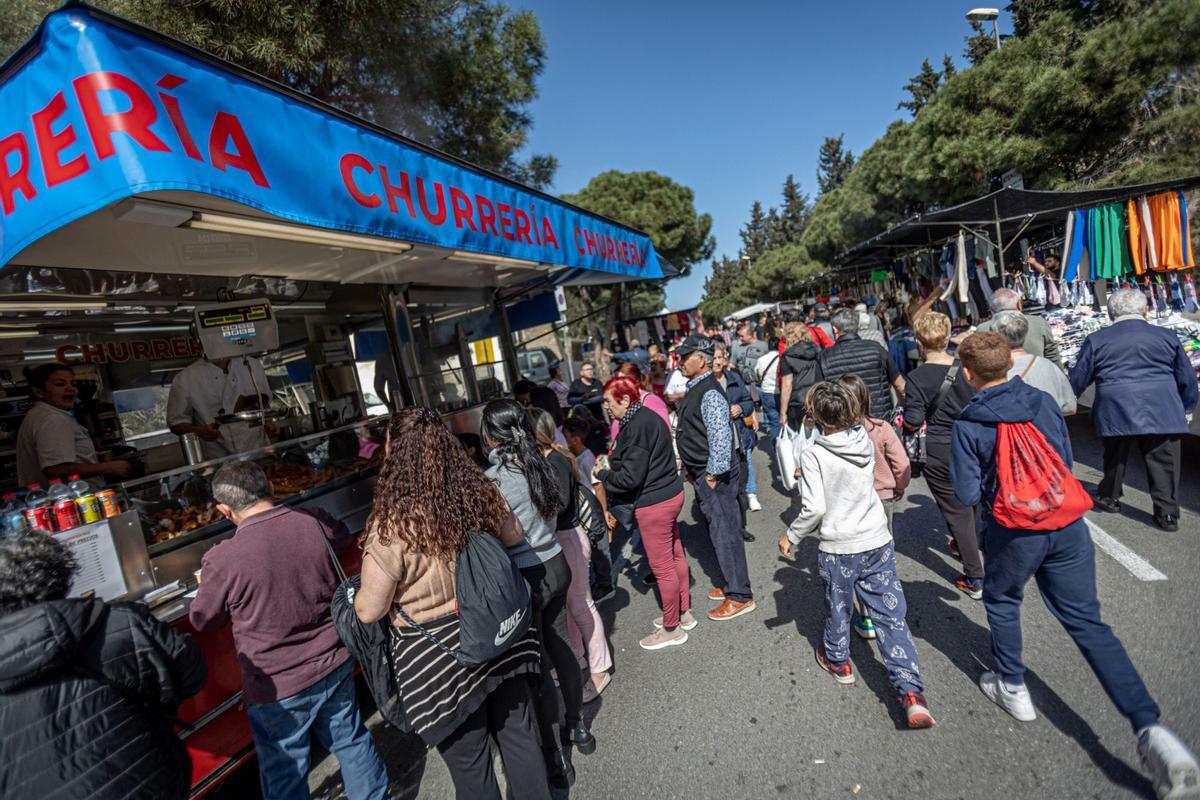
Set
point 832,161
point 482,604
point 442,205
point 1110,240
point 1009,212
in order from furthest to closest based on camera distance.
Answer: point 832,161
point 1009,212
point 1110,240
point 442,205
point 482,604

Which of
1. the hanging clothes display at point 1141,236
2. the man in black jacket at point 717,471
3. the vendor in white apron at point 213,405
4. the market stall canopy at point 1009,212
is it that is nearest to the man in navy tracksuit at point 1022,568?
the man in black jacket at point 717,471

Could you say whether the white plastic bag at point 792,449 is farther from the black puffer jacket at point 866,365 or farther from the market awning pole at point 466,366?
the market awning pole at point 466,366

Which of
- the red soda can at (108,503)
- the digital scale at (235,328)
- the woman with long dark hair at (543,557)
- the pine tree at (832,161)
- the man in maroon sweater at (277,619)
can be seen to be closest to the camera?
the man in maroon sweater at (277,619)

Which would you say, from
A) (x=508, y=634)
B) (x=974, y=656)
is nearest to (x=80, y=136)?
(x=508, y=634)

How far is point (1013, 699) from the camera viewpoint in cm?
245

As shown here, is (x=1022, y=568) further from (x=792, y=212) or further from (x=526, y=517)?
(x=792, y=212)

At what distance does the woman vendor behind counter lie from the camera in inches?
137

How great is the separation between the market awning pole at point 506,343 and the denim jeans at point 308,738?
5846mm

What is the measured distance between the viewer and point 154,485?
3.07 meters

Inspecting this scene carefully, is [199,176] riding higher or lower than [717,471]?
higher

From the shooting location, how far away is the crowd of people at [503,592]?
165 centimetres

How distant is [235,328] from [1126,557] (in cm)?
694

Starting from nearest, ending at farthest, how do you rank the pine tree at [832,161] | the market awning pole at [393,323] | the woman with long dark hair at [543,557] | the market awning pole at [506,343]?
1. the woman with long dark hair at [543,557]
2. the market awning pole at [393,323]
3. the market awning pole at [506,343]
4. the pine tree at [832,161]

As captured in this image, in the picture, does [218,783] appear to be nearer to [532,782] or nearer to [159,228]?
[532,782]
